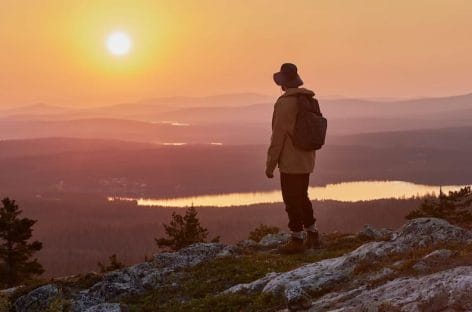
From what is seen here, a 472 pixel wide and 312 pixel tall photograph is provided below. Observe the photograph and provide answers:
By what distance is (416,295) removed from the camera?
8.33 metres

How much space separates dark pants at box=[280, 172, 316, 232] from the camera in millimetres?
15281

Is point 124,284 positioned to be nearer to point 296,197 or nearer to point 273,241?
point 296,197

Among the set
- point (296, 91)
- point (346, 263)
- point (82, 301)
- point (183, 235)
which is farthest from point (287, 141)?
point (183, 235)

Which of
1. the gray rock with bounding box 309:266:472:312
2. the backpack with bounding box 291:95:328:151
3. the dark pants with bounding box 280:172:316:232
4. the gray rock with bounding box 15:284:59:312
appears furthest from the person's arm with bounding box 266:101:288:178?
the gray rock with bounding box 15:284:59:312

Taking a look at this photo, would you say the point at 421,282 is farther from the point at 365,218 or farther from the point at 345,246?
the point at 365,218

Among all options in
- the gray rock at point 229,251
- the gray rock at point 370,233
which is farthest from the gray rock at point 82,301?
the gray rock at point 370,233

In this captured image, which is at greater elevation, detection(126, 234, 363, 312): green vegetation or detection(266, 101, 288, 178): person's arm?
detection(266, 101, 288, 178): person's arm

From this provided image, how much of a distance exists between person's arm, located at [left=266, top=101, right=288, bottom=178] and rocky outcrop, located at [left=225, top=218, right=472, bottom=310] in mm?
3505

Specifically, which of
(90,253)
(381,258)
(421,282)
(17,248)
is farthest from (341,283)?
(90,253)

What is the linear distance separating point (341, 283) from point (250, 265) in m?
4.51

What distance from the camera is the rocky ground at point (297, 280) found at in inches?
345

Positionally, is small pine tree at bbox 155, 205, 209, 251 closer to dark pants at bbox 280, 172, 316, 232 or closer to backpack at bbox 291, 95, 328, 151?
dark pants at bbox 280, 172, 316, 232

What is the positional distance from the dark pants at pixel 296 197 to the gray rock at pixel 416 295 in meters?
5.47

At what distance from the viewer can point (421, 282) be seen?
882cm
